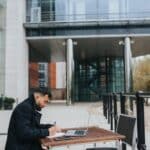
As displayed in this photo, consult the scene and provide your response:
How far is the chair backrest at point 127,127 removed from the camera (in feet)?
15.7

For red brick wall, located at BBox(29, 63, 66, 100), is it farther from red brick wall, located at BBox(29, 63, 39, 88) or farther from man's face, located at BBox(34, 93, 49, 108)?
man's face, located at BBox(34, 93, 49, 108)

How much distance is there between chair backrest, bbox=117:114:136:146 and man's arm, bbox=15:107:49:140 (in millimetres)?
986

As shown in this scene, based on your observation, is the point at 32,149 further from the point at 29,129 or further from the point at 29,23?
the point at 29,23

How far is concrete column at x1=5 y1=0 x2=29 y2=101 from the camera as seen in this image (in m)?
31.1

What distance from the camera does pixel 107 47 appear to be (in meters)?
41.0

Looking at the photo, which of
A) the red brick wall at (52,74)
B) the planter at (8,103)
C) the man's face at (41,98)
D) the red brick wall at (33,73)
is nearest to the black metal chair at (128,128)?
the man's face at (41,98)

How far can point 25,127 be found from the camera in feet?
14.8

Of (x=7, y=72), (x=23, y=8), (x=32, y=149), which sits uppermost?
(x=23, y=8)

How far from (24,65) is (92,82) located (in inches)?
646

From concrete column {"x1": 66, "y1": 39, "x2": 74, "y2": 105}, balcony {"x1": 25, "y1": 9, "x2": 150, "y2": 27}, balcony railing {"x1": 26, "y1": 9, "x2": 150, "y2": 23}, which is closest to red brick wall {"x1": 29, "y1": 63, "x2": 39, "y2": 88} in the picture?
concrete column {"x1": 66, "y1": 39, "x2": 74, "y2": 105}

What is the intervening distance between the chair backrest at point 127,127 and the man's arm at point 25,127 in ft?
3.23

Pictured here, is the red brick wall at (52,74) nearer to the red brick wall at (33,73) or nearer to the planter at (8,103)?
the red brick wall at (33,73)

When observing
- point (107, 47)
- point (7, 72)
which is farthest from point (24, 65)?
point (107, 47)

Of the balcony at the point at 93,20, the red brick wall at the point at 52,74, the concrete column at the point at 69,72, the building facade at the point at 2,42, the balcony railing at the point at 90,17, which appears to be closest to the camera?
the building facade at the point at 2,42
